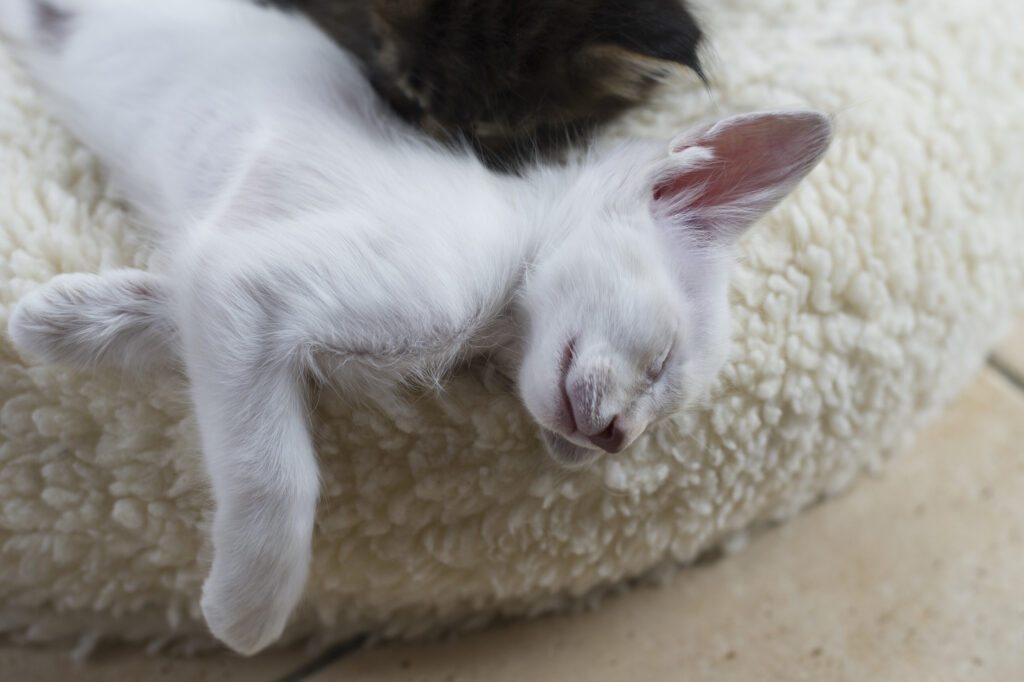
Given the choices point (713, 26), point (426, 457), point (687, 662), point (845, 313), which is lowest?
point (687, 662)

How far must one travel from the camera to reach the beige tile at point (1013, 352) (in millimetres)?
1532

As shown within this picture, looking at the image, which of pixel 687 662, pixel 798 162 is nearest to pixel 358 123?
pixel 798 162

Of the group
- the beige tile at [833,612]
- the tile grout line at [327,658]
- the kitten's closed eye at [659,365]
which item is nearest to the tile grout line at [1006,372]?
the beige tile at [833,612]

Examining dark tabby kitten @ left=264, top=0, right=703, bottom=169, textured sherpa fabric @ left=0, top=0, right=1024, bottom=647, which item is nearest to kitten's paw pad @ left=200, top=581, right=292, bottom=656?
textured sherpa fabric @ left=0, top=0, right=1024, bottom=647

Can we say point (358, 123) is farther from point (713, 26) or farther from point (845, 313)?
point (845, 313)

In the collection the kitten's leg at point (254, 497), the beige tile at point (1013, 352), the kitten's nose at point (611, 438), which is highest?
the kitten's nose at point (611, 438)

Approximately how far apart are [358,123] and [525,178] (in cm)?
20

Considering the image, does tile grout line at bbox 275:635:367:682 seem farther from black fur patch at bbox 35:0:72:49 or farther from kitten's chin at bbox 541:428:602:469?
black fur patch at bbox 35:0:72:49

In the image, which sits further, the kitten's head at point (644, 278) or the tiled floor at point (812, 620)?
the tiled floor at point (812, 620)

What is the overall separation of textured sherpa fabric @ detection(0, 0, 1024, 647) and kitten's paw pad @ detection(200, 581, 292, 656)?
0.11 m

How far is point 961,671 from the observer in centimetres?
111

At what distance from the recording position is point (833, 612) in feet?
3.91

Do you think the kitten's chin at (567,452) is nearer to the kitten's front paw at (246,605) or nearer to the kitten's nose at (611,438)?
the kitten's nose at (611,438)

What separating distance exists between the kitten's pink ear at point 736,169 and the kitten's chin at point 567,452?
26 centimetres
